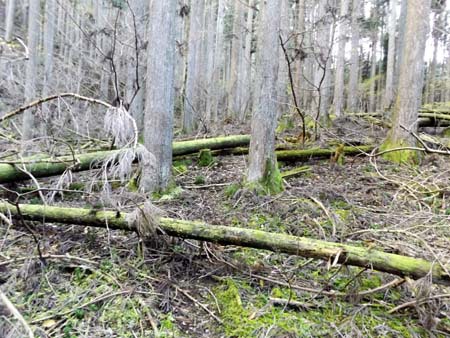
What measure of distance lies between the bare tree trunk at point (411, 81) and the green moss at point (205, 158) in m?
3.27

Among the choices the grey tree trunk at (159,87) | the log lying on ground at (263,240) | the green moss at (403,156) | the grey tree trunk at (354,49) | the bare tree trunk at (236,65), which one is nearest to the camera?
the log lying on ground at (263,240)

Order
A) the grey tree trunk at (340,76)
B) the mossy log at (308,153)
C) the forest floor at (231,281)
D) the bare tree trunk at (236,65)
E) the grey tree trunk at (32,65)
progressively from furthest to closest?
the bare tree trunk at (236,65) → the grey tree trunk at (340,76) → the grey tree trunk at (32,65) → the mossy log at (308,153) → the forest floor at (231,281)

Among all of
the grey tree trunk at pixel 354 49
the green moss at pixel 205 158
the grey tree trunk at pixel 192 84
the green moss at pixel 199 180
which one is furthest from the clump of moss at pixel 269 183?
the grey tree trunk at pixel 354 49

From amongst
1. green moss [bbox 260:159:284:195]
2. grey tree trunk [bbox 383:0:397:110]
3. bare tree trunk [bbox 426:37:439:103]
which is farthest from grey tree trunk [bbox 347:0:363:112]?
green moss [bbox 260:159:284:195]

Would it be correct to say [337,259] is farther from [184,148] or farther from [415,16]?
[415,16]

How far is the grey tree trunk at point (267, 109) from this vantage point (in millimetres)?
5438

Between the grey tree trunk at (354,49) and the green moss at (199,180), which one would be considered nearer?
the green moss at (199,180)

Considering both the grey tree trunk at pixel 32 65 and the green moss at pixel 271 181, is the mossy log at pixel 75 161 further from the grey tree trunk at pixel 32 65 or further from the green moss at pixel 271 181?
the grey tree trunk at pixel 32 65

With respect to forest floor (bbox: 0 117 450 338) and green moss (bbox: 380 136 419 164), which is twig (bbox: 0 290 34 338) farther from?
green moss (bbox: 380 136 419 164)

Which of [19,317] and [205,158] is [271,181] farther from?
[19,317]

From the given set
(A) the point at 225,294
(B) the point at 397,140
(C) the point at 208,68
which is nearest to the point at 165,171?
(A) the point at 225,294

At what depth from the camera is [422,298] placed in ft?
9.50

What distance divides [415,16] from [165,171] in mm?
5306

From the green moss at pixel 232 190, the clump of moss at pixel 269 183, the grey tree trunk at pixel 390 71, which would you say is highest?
the grey tree trunk at pixel 390 71
